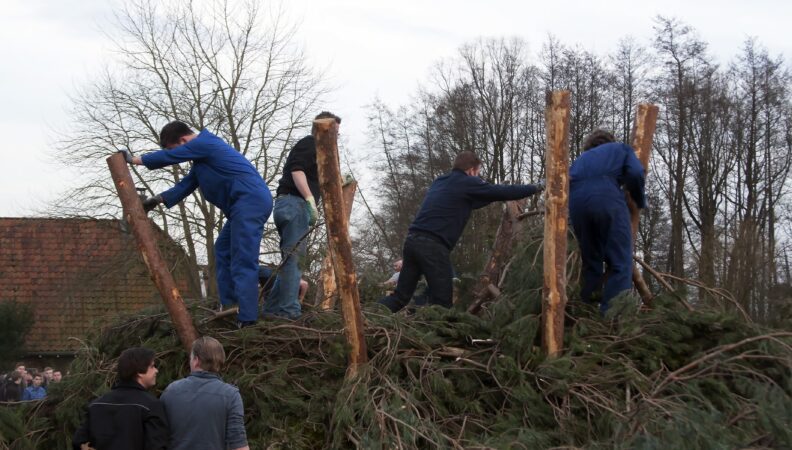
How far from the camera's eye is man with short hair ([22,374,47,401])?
974 centimetres

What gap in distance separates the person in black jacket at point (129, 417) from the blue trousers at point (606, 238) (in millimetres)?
3326

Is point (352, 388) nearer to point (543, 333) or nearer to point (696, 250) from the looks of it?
point (543, 333)

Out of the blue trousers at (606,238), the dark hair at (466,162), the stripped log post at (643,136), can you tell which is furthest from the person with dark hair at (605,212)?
the dark hair at (466,162)

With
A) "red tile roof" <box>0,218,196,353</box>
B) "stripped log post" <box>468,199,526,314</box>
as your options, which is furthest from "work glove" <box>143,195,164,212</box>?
"red tile roof" <box>0,218,196,353</box>

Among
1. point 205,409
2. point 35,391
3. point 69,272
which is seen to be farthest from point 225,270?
point 69,272

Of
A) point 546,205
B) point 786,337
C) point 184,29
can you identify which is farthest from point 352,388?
point 184,29

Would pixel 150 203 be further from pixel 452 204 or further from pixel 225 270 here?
pixel 452 204

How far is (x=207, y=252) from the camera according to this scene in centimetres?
2338

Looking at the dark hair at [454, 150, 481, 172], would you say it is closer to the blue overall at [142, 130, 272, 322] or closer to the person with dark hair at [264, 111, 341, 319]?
the person with dark hair at [264, 111, 341, 319]

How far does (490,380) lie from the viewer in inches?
241

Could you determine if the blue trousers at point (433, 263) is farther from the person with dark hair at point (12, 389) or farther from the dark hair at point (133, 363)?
the person with dark hair at point (12, 389)

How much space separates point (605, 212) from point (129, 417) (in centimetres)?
355

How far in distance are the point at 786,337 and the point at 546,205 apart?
5.47 ft

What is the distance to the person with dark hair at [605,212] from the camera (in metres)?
6.86
